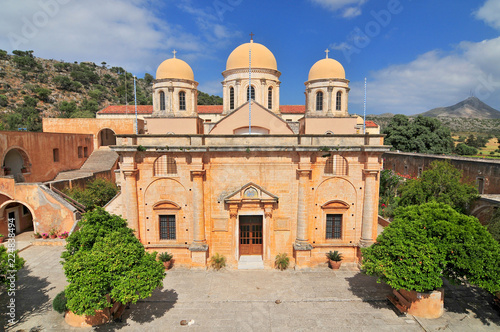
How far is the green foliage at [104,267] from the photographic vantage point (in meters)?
8.25

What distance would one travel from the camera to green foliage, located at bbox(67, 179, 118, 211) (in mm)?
19984

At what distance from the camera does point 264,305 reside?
428 inches

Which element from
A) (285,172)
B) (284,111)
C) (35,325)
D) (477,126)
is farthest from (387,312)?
(477,126)

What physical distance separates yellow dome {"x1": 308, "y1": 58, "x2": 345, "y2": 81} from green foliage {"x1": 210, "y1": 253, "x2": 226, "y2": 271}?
49.5 ft

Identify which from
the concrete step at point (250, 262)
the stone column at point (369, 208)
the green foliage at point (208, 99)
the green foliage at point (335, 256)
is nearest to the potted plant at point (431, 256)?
the stone column at point (369, 208)

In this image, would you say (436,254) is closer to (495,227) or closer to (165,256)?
(495,227)

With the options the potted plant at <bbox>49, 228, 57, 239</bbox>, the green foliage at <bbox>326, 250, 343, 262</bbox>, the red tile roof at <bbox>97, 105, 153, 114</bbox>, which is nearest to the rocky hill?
the red tile roof at <bbox>97, 105, 153, 114</bbox>

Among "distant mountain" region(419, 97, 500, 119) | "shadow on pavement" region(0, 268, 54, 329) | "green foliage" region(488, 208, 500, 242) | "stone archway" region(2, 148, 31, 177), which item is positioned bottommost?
"shadow on pavement" region(0, 268, 54, 329)

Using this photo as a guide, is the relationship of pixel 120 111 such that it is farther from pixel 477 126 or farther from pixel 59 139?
pixel 477 126

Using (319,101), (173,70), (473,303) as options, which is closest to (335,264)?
(473,303)

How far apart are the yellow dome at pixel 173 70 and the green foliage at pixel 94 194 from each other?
10.3 meters

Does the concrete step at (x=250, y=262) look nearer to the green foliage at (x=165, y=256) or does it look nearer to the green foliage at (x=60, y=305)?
the green foliage at (x=165, y=256)

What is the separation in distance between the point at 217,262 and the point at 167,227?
11.1 feet

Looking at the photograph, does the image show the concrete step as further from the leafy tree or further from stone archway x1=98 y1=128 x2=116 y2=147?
stone archway x1=98 y1=128 x2=116 y2=147
